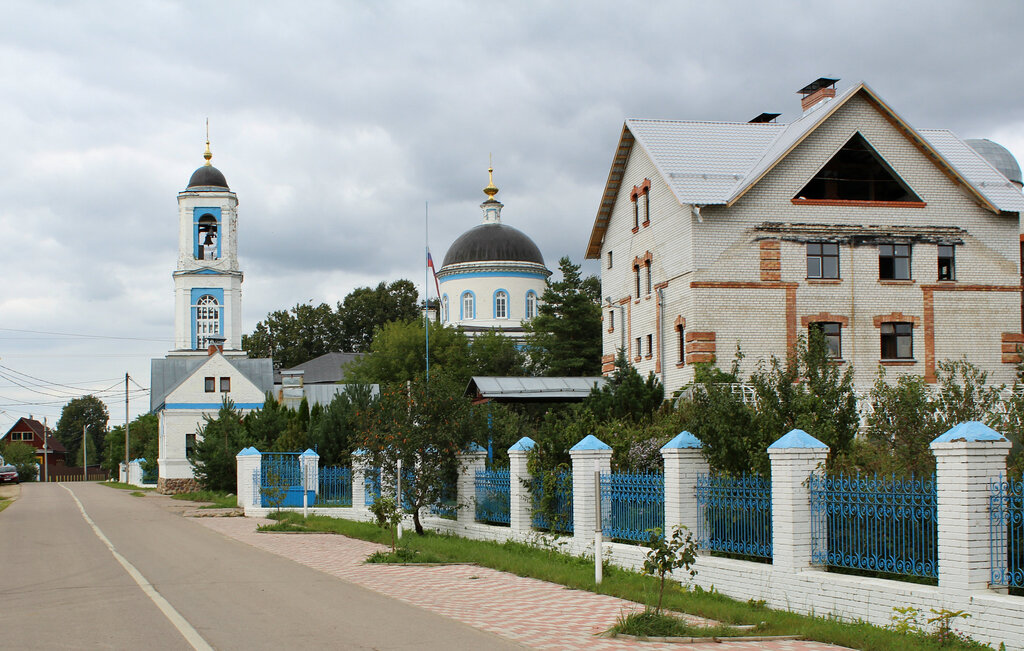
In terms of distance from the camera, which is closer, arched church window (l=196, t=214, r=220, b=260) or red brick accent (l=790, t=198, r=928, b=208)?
red brick accent (l=790, t=198, r=928, b=208)

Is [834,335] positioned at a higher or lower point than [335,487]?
higher

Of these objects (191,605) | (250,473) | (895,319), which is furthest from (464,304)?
(191,605)

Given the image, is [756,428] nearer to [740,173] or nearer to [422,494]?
[422,494]

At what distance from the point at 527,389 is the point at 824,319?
988 centimetres

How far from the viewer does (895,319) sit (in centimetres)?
3441

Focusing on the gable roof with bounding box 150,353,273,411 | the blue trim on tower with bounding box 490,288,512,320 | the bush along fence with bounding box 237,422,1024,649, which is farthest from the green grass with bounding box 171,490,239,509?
the blue trim on tower with bounding box 490,288,512,320

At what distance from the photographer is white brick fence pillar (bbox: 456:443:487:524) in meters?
20.3

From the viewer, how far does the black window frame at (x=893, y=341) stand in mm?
34375

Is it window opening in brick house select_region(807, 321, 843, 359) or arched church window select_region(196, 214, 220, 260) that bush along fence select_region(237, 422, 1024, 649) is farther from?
arched church window select_region(196, 214, 220, 260)

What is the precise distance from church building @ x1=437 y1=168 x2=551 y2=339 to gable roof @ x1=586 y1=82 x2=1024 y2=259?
94.4 ft

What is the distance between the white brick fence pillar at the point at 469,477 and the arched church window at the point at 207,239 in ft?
148

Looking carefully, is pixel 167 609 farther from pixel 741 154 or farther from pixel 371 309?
pixel 371 309

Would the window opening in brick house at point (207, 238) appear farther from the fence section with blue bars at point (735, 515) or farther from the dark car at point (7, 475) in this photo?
the fence section with blue bars at point (735, 515)

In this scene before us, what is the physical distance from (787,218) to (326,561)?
2195cm
